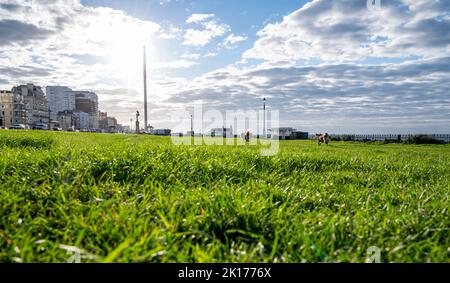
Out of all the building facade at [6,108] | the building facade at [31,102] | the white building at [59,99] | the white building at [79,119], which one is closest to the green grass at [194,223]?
the building facade at [31,102]

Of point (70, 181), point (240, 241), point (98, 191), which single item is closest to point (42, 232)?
point (98, 191)

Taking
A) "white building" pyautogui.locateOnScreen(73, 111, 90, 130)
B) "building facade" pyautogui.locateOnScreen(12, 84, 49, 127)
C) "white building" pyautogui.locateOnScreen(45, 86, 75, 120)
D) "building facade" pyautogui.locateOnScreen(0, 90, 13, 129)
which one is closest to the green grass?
"building facade" pyautogui.locateOnScreen(12, 84, 49, 127)

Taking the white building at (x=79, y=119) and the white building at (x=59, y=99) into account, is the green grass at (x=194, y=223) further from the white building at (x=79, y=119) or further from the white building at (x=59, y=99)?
the white building at (x=79, y=119)

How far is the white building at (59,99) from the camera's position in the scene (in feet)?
580

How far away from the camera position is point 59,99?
18550 cm

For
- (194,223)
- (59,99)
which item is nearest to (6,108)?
(59,99)

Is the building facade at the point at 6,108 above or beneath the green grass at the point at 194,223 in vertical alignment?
above

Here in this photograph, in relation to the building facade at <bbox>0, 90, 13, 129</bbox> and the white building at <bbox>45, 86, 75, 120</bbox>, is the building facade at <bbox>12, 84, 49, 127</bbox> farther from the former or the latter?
the white building at <bbox>45, 86, 75, 120</bbox>

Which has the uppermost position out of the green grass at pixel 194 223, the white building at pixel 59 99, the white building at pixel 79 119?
the white building at pixel 59 99

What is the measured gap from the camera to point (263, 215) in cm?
259

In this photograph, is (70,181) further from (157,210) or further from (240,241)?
(240,241)

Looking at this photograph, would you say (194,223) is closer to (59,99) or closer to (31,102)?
(31,102)

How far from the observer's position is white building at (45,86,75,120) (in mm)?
176875

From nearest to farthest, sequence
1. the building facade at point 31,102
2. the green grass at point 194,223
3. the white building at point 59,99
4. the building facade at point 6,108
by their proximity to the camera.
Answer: the green grass at point 194,223, the building facade at point 6,108, the building facade at point 31,102, the white building at point 59,99
